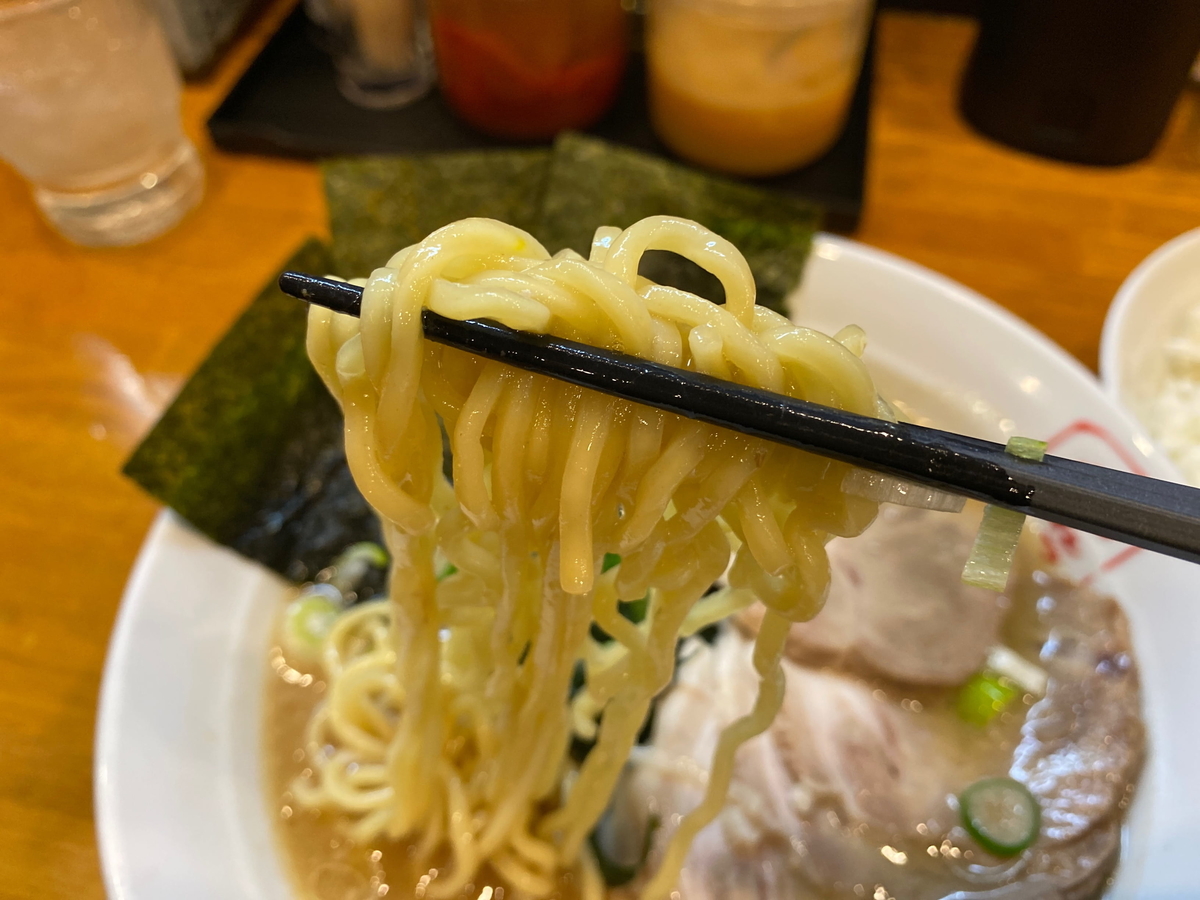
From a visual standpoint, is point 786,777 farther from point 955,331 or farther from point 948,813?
point 955,331

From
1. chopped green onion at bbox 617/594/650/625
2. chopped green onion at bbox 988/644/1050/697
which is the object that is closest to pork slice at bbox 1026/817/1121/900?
chopped green onion at bbox 988/644/1050/697

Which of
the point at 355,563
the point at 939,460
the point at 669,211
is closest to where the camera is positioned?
the point at 939,460

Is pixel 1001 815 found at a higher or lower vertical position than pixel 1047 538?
lower

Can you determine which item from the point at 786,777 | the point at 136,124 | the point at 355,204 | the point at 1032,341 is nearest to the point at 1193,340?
the point at 1032,341

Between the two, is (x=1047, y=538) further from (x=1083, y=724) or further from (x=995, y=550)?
(x=995, y=550)

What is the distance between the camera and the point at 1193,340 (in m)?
1.59

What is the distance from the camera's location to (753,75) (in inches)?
70.1

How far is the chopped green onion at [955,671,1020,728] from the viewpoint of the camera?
129 cm

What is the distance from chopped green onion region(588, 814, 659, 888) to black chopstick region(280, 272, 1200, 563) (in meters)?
0.79

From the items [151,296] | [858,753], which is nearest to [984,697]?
[858,753]

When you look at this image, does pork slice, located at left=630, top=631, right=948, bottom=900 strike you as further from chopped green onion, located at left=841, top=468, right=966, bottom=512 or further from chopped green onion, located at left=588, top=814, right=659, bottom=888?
chopped green onion, located at left=841, top=468, right=966, bottom=512

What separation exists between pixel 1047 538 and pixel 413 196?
4.48ft

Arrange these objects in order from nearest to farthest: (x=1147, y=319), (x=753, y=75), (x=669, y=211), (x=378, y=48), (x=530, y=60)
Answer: (x=1147, y=319) < (x=669, y=211) < (x=753, y=75) < (x=530, y=60) < (x=378, y=48)

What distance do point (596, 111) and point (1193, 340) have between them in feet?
4.75
